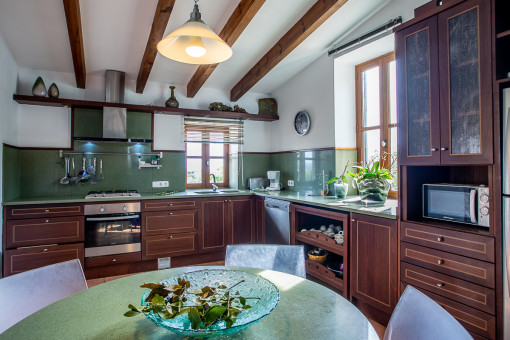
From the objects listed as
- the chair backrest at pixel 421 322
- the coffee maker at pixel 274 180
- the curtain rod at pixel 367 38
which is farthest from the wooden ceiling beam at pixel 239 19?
the chair backrest at pixel 421 322

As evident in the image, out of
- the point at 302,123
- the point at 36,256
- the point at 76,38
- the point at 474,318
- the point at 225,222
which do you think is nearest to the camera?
the point at 474,318

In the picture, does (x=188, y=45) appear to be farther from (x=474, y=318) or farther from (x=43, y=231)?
(x=43, y=231)

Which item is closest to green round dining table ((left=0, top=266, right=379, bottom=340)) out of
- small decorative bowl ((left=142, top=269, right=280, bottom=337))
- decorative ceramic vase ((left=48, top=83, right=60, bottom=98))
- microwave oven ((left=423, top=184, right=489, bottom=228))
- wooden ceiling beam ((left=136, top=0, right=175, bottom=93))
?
small decorative bowl ((left=142, top=269, right=280, bottom=337))

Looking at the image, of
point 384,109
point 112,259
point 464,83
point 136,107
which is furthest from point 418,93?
point 112,259

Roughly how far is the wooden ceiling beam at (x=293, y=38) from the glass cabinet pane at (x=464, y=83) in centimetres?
106

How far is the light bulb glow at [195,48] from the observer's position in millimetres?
1601

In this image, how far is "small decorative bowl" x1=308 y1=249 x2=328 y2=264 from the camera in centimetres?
312

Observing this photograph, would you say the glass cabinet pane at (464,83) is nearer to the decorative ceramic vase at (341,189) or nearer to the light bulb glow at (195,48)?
the decorative ceramic vase at (341,189)

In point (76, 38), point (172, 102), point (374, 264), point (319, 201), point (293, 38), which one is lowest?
point (374, 264)

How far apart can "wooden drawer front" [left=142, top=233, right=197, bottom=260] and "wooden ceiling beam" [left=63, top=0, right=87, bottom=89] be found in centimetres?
212

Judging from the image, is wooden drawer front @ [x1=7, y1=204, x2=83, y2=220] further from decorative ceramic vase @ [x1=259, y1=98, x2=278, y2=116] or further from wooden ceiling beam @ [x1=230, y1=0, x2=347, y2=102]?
decorative ceramic vase @ [x1=259, y1=98, x2=278, y2=116]

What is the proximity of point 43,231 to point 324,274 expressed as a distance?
2999 millimetres

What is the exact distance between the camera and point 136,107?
392cm

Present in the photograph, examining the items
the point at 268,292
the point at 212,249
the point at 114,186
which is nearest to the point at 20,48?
the point at 114,186
